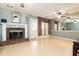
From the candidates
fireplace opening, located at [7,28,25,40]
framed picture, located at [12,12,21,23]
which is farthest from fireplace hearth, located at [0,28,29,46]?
framed picture, located at [12,12,21,23]

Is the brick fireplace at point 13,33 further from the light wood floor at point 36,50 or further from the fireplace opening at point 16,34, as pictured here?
the light wood floor at point 36,50

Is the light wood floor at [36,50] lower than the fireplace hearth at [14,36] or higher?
lower

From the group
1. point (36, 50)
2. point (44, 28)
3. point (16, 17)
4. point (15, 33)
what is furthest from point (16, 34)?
point (44, 28)

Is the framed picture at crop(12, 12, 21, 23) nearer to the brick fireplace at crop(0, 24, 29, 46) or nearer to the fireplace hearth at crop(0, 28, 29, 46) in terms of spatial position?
the brick fireplace at crop(0, 24, 29, 46)

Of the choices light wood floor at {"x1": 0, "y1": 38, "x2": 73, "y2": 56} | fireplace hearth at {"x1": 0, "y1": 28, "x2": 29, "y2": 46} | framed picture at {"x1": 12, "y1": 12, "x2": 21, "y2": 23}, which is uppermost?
framed picture at {"x1": 12, "y1": 12, "x2": 21, "y2": 23}

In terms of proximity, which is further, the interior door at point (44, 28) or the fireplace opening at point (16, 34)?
the interior door at point (44, 28)

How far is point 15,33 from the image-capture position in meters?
7.56

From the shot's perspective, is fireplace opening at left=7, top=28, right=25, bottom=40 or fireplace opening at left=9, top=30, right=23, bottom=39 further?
fireplace opening at left=9, top=30, right=23, bottom=39

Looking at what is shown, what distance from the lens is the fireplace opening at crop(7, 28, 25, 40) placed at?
698 centimetres

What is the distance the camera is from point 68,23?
12.7 m

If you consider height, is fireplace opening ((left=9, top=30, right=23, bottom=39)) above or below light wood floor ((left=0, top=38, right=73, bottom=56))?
above

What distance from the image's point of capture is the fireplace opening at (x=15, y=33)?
698 cm

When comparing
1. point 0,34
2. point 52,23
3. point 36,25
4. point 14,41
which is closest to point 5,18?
point 0,34

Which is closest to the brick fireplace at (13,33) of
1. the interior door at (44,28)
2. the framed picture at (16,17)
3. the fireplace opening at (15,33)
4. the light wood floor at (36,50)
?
the fireplace opening at (15,33)
